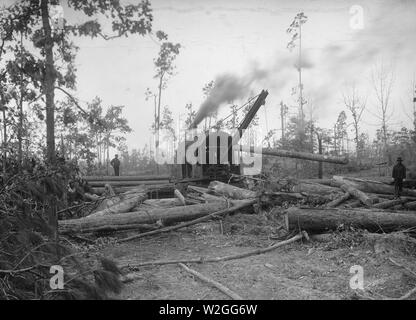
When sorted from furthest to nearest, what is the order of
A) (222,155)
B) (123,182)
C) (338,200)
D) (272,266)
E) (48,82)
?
(123,182)
(222,155)
(338,200)
(272,266)
(48,82)

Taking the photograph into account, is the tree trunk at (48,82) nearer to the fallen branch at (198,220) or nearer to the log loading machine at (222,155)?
the fallen branch at (198,220)

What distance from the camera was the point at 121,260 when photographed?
20.0 ft

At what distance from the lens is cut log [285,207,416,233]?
6.75m

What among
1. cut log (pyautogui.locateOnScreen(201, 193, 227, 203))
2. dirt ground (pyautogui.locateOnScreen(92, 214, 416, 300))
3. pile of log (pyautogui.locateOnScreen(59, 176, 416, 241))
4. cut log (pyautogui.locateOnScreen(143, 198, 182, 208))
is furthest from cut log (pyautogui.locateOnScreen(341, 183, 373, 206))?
cut log (pyautogui.locateOnScreen(143, 198, 182, 208))

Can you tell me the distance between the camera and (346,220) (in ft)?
22.2

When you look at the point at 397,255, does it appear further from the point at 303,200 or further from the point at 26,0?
the point at 26,0

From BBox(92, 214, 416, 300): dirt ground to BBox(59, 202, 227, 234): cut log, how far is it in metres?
0.57

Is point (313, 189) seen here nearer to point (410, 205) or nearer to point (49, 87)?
point (410, 205)

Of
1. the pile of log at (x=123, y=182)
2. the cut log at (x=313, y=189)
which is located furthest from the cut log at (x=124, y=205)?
the cut log at (x=313, y=189)

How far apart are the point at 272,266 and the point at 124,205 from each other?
5211mm

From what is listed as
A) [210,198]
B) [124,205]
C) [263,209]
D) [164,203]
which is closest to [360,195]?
[263,209]

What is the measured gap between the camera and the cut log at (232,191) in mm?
11147

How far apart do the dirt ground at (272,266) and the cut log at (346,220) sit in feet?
0.87

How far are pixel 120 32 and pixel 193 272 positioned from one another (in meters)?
4.87
